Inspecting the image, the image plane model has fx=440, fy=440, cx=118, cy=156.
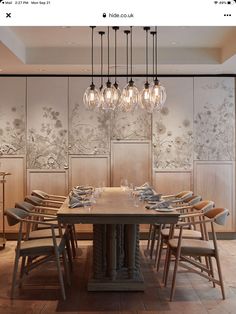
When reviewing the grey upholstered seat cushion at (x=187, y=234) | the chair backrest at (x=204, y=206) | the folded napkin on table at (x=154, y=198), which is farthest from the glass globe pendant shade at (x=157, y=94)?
the grey upholstered seat cushion at (x=187, y=234)

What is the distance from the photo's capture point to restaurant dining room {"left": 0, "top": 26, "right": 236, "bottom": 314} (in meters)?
4.12

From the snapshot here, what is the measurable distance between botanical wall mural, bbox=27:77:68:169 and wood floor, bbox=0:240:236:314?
82.9 inches

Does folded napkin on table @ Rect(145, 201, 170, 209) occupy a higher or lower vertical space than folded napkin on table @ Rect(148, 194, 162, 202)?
lower

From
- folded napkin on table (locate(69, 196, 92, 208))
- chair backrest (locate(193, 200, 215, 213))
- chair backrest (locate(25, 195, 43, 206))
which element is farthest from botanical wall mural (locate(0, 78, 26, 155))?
chair backrest (locate(193, 200, 215, 213))

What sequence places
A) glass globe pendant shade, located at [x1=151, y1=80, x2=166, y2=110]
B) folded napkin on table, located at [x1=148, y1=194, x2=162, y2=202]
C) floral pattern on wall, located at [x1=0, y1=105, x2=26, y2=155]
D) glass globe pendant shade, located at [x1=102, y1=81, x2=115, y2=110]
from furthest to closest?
floral pattern on wall, located at [x1=0, y1=105, x2=26, y2=155]
glass globe pendant shade, located at [x1=102, y1=81, x2=115, y2=110]
glass globe pendant shade, located at [x1=151, y1=80, x2=166, y2=110]
folded napkin on table, located at [x1=148, y1=194, x2=162, y2=202]

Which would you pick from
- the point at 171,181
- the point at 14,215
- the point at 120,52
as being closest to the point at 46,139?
the point at 120,52

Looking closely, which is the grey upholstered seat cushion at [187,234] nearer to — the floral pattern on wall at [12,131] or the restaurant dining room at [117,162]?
the restaurant dining room at [117,162]

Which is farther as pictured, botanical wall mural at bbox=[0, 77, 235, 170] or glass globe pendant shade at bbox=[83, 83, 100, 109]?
botanical wall mural at bbox=[0, 77, 235, 170]

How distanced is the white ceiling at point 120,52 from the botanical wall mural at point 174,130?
0.34 m

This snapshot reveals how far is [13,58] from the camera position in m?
5.50

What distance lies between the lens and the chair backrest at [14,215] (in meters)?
4.07

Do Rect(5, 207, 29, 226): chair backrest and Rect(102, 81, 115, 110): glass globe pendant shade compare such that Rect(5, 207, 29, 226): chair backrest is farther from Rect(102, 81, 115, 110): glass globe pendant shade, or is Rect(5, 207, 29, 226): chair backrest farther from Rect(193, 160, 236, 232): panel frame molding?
Rect(193, 160, 236, 232): panel frame molding

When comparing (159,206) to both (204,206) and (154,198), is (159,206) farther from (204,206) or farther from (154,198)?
(204,206)

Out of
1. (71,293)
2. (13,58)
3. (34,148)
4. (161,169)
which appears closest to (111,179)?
(161,169)
